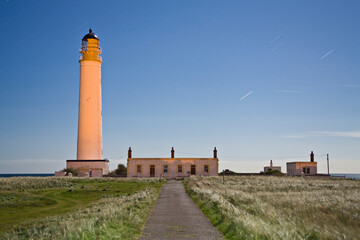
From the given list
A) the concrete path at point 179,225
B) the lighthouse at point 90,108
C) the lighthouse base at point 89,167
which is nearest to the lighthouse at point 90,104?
the lighthouse at point 90,108

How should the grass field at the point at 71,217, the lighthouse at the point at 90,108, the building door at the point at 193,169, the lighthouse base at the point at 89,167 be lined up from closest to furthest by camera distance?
the grass field at the point at 71,217, the lighthouse at the point at 90,108, the lighthouse base at the point at 89,167, the building door at the point at 193,169

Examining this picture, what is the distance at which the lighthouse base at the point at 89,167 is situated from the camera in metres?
50.2

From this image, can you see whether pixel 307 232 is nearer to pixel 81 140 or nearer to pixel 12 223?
pixel 12 223

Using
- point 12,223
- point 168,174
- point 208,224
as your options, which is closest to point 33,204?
point 12,223

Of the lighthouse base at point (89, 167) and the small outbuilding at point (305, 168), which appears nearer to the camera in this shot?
the lighthouse base at point (89, 167)

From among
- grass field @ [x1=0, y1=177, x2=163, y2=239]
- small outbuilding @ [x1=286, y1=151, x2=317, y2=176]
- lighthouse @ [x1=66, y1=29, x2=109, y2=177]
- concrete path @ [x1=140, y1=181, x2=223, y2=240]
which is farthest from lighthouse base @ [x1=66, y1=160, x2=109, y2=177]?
concrete path @ [x1=140, y1=181, x2=223, y2=240]

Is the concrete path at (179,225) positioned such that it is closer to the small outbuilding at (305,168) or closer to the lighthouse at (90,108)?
the lighthouse at (90,108)

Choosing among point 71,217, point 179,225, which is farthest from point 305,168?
point 179,225

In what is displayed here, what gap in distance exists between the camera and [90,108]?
48688 millimetres

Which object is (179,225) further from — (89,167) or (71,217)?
(89,167)

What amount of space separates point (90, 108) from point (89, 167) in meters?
7.90

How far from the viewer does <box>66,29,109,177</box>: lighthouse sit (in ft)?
160

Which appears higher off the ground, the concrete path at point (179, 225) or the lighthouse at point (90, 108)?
the lighthouse at point (90, 108)

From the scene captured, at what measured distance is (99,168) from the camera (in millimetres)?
50531
